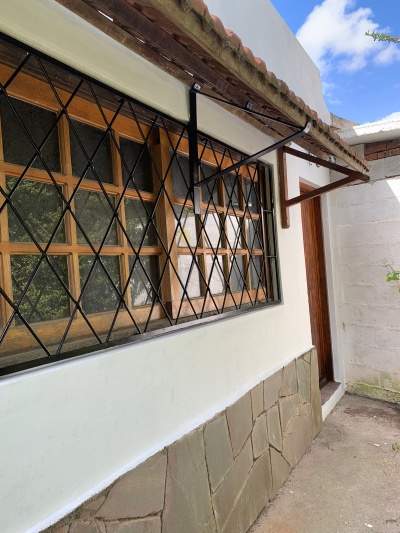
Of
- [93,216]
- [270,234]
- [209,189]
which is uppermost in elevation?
[209,189]

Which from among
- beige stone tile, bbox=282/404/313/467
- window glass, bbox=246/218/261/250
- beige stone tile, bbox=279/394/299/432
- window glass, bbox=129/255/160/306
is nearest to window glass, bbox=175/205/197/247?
window glass, bbox=129/255/160/306

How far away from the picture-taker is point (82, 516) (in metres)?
1.37

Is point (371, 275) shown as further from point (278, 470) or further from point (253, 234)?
point (278, 470)

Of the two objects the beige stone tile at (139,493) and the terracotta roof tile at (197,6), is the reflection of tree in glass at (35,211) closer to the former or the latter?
the terracotta roof tile at (197,6)

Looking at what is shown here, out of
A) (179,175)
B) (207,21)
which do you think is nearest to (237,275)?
(179,175)

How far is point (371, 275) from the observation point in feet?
14.9

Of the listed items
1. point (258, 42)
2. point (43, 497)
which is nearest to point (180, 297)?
point (43, 497)

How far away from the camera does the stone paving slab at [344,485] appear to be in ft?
8.03

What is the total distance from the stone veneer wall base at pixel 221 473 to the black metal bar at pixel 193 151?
1326 mm

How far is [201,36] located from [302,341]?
2.81 m

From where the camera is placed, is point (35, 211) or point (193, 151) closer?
point (35, 211)

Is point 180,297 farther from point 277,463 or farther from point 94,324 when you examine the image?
point 277,463

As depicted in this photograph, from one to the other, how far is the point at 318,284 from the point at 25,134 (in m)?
4.10

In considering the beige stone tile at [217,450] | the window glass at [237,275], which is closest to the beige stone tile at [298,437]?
the beige stone tile at [217,450]
